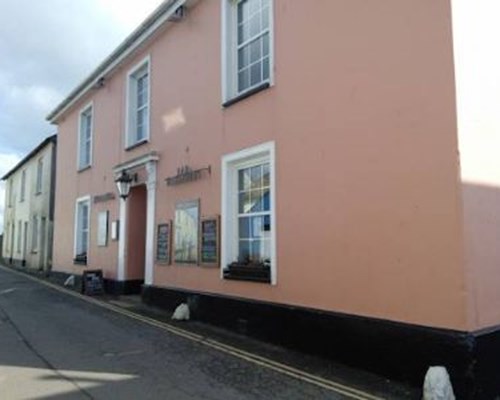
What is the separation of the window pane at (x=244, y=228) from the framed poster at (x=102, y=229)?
6.79m

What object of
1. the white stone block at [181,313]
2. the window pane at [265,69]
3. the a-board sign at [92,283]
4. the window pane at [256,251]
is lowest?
the white stone block at [181,313]

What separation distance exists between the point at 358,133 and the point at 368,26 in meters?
1.33

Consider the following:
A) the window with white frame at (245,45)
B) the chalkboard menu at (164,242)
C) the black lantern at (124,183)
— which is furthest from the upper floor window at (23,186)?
the window with white frame at (245,45)

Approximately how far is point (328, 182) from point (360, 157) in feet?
2.13

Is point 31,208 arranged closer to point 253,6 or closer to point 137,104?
point 137,104

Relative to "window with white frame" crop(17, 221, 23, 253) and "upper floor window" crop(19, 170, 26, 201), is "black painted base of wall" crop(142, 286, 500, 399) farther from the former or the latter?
"window with white frame" crop(17, 221, 23, 253)

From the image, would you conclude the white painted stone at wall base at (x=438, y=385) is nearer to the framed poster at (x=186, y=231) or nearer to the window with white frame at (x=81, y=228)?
the framed poster at (x=186, y=231)

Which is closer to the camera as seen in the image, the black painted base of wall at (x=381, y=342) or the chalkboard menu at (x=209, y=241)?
the black painted base of wall at (x=381, y=342)

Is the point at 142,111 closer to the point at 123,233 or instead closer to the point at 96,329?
the point at 123,233

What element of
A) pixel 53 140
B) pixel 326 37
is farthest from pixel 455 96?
pixel 53 140

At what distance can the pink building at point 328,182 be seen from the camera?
234 inches

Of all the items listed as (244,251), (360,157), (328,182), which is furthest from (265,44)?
(244,251)

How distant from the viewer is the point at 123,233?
14242 mm

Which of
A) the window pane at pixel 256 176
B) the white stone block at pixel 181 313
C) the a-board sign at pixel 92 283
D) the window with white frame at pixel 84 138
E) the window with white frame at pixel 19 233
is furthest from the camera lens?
the window with white frame at pixel 19 233
